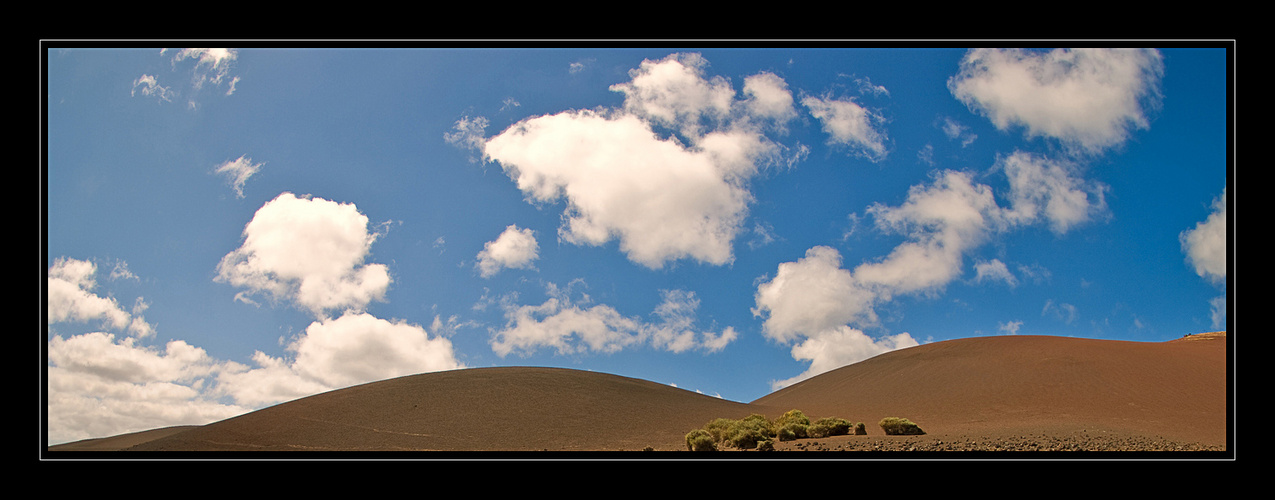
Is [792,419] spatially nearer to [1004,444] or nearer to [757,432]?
[757,432]

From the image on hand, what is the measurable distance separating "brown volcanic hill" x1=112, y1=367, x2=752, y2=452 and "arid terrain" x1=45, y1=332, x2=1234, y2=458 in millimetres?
99

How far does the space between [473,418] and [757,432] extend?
13.6 meters

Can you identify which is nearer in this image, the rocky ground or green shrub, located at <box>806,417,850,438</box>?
the rocky ground

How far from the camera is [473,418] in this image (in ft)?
104

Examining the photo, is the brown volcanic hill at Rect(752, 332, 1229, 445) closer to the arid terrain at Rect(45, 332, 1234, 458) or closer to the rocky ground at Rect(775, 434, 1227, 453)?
the arid terrain at Rect(45, 332, 1234, 458)

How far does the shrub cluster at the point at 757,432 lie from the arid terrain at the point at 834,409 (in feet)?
2.96

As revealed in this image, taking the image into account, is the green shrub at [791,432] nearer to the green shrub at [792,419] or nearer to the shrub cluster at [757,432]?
the shrub cluster at [757,432]

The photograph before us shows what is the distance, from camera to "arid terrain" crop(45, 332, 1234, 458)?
25.4 m

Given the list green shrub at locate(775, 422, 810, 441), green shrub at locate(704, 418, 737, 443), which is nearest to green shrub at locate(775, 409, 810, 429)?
green shrub at locate(775, 422, 810, 441)

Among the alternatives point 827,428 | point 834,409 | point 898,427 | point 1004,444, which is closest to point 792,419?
point 827,428

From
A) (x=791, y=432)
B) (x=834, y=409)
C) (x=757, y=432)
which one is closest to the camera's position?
(x=757, y=432)
